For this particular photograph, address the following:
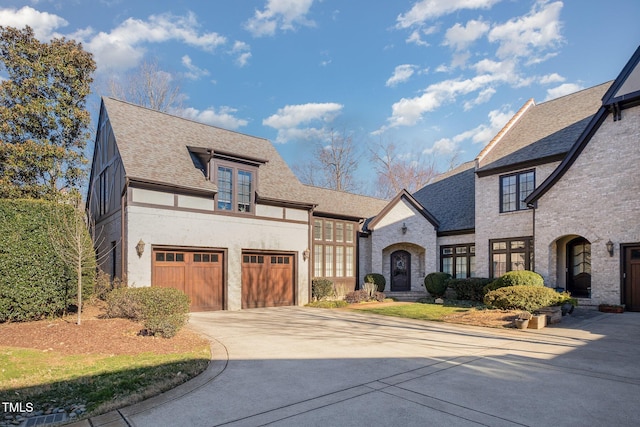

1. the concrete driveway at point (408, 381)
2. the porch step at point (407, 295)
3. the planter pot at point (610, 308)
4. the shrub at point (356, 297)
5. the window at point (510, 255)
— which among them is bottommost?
the porch step at point (407, 295)

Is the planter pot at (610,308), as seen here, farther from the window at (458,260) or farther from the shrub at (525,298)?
the window at (458,260)

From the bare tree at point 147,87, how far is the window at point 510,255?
2523 centimetres

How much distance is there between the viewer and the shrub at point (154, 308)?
347 inches

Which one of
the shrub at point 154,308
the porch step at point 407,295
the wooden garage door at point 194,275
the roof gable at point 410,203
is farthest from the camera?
the roof gable at point 410,203

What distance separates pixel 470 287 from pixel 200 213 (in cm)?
1231

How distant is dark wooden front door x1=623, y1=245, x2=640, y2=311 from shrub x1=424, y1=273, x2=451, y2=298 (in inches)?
291

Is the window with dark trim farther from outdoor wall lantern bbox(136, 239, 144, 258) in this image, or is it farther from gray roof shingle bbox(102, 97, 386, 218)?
outdoor wall lantern bbox(136, 239, 144, 258)

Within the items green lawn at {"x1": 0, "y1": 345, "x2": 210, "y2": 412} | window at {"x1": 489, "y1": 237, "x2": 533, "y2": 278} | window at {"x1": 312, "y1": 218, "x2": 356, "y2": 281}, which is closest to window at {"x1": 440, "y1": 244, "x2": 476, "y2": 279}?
window at {"x1": 489, "y1": 237, "x2": 533, "y2": 278}

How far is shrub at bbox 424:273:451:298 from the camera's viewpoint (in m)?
19.7

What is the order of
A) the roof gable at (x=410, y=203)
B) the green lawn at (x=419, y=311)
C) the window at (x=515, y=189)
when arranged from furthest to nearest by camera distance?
the roof gable at (x=410, y=203) → the window at (x=515, y=189) → the green lawn at (x=419, y=311)

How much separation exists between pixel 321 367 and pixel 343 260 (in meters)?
14.6

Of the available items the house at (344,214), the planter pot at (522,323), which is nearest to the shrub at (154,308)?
the house at (344,214)

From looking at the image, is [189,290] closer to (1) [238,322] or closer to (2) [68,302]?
(1) [238,322]

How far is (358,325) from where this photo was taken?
11898 millimetres
